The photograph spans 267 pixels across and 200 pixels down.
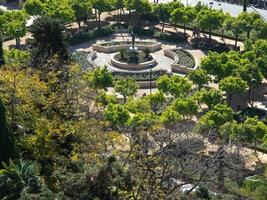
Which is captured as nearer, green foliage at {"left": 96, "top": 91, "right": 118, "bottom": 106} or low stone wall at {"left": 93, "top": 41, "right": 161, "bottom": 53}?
green foliage at {"left": 96, "top": 91, "right": 118, "bottom": 106}

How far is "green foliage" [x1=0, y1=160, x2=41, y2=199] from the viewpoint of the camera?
29.2m

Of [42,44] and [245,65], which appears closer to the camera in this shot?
[42,44]

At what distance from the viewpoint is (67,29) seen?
76.8 meters

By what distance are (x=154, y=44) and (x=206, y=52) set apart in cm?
642

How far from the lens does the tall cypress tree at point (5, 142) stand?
105 ft

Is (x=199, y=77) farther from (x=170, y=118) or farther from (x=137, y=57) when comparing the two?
(x=137, y=57)

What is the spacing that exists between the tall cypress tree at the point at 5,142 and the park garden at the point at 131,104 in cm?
6

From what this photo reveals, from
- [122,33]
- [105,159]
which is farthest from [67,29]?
[105,159]

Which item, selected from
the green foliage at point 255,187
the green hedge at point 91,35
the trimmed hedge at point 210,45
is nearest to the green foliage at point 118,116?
the green foliage at point 255,187

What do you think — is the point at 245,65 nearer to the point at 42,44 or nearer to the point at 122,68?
the point at 122,68

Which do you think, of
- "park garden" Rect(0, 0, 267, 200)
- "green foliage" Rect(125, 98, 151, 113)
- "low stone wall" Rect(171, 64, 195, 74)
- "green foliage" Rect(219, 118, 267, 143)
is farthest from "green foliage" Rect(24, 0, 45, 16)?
"green foliage" Rect(219, 118, 267, 143)

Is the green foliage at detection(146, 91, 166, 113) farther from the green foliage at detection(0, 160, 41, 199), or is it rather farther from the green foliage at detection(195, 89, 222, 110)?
the green foliage at detection(0, 160, 41, 199)

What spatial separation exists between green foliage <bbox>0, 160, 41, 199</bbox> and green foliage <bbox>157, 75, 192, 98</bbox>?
26.7 m

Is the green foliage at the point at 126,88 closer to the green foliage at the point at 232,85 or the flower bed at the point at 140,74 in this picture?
the flower bed at the point at 140,74
